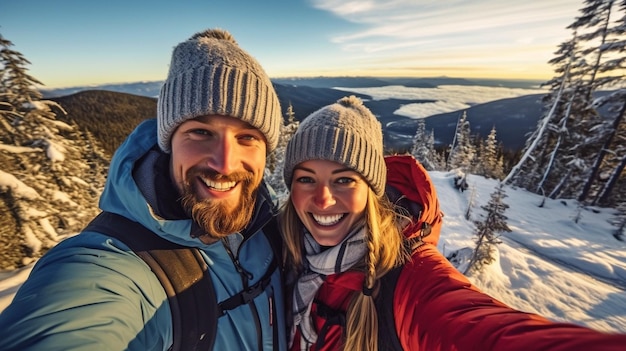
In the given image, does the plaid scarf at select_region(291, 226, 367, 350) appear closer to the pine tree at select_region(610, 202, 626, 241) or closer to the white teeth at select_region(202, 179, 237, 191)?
the white teeth at select_region(202, 179, 237, 191)

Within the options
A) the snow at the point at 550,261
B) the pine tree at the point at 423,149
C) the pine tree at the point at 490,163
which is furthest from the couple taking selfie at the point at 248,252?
the pine tree at the point at 490,163

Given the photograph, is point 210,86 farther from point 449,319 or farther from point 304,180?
point 449,319

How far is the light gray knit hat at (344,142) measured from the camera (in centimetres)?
252

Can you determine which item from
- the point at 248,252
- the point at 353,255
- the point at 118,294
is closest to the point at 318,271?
the point at 353,255

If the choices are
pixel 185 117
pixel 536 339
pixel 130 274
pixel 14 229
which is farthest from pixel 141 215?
pixel 14 229

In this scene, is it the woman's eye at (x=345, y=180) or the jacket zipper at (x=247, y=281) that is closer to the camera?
the jacket zipper at (x=247, y=281)

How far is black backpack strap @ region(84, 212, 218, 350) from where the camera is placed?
1645 mm

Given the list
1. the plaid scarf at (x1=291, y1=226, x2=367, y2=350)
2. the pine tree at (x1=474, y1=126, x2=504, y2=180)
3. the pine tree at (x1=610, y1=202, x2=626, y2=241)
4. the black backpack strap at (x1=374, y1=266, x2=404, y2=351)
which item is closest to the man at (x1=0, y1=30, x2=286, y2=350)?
the plaid scarf at (x1=291, y1=226, x2=367, y2=350)

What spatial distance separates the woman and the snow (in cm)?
585

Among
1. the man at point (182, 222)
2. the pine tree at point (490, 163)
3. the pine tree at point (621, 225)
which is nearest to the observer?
the man at point (182, 222)

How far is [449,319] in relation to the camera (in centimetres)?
163

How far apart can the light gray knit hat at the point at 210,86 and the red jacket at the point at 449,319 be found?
68.3 inches

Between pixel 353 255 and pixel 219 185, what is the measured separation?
51.9 inches

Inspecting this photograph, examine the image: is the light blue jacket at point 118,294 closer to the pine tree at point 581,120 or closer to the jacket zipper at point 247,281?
the jacket zipper at point 247,281
